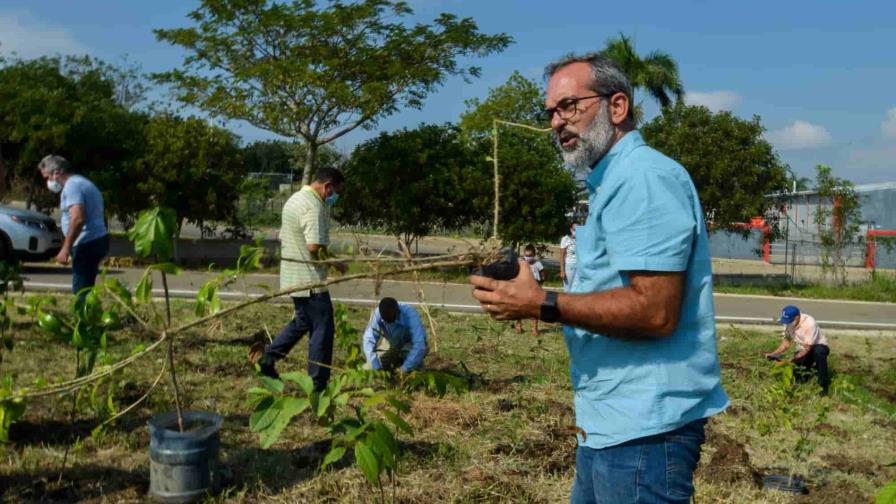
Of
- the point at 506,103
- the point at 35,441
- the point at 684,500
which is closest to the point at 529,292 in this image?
the point at 684,500

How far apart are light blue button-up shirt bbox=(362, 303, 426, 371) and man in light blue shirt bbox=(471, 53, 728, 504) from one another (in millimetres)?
4041

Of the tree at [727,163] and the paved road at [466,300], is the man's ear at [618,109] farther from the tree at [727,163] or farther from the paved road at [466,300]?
the tree at [727,163]

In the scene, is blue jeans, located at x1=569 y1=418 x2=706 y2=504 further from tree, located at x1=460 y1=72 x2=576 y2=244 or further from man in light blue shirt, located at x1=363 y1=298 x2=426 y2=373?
tree, located at x1=460 y1=72 x2=576 y2=244

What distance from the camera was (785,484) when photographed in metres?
4.40

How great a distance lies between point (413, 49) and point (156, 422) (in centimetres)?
1647

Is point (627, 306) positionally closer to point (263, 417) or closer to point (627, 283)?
point (627, 283)

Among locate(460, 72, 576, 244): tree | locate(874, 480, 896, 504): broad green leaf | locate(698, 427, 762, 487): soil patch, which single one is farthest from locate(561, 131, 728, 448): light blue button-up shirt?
locate(460, 72, 576, 244): tree

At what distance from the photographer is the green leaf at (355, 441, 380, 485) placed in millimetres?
2479

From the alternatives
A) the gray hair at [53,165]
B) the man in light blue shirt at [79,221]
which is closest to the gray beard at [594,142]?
the man in light blue shirt at [79,221]

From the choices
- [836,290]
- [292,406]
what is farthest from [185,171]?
[292,406]

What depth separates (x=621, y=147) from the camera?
208 cm

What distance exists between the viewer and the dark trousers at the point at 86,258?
22.5ft

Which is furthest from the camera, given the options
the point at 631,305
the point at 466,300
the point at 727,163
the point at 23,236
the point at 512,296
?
the point at 727,163

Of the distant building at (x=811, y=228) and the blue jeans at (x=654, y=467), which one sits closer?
the blue jeans at (x=654, y=467)
